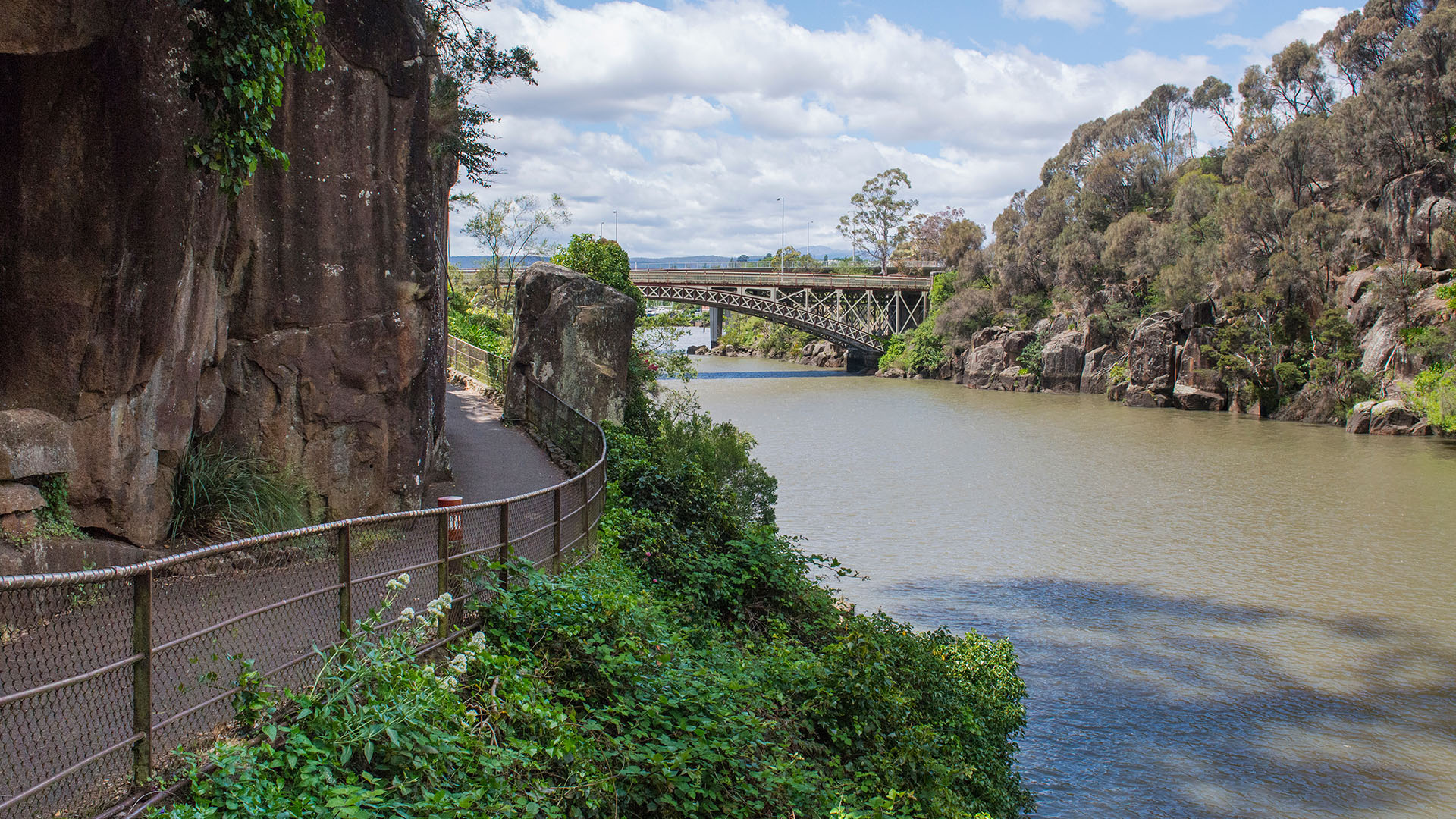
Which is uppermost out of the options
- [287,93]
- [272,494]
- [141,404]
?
[287,93]

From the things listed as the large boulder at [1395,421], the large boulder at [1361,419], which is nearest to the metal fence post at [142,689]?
the large boulder at [1395,421]

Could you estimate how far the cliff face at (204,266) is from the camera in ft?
25.6

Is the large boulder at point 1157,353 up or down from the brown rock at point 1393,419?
up

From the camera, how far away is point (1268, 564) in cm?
2117

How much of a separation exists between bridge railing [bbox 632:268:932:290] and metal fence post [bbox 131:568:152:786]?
6583 cm

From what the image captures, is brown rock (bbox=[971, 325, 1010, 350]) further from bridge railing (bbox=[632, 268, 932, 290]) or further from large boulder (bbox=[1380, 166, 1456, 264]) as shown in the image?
large boulder (bbox=[1380, 166, 1456, 264])

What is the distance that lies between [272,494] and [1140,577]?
16671 mm

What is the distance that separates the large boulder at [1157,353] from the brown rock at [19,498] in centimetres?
5004

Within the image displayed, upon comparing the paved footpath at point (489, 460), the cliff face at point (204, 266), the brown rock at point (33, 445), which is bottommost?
the paved footpath at point (489, 460)

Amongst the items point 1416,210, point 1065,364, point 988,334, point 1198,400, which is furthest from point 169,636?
point 988,334

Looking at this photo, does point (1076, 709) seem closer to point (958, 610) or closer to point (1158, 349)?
point (958, 610)

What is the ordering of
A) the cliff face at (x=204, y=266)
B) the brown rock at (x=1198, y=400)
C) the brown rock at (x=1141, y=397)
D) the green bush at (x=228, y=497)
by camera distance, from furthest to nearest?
the brown rock at (x=1141, y=397), the brown rock at (x=1198, y=400), the green bush at (x=228, y=497), the cliff face at (x=204, y=266)

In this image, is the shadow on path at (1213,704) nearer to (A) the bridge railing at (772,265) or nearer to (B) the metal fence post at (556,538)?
(B) the metal fence post at (556,538)

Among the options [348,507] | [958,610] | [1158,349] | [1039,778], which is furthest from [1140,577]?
[1158,349]
